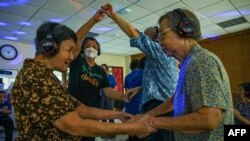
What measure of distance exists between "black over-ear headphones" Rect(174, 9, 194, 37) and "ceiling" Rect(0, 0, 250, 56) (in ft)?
11.8

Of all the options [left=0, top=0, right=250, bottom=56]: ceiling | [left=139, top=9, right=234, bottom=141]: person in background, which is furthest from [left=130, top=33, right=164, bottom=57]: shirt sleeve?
[left=0, top=0, right=250, bottom=56]: ceiling

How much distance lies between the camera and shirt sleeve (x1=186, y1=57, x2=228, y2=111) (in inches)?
38.0

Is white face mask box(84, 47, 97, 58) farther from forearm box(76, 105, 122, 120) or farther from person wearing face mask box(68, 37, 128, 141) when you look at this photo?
forearm box(76, 105, 122, 120)

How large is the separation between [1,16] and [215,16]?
515cm

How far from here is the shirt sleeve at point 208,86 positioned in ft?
3.17

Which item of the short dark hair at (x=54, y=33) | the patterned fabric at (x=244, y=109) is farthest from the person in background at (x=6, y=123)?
the patterned fabric at (x=244, y=109)

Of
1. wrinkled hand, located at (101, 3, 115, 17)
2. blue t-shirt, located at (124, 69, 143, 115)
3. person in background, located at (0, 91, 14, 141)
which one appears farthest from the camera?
person in background, located at (0, 91, 14, 141)

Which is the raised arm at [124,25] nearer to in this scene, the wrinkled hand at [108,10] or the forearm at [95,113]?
the wrinkled hand at [108,10]

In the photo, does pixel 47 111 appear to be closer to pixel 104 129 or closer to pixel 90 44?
pixel 104 129

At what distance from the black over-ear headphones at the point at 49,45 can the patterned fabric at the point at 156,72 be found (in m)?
0.75

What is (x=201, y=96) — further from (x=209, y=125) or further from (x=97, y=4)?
(x=97, y=4)

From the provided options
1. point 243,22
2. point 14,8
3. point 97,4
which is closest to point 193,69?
point 97,4

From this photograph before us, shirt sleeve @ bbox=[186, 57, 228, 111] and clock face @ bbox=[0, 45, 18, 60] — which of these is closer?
shirt sleeve @ bbox=[186, 57, 228, 111]

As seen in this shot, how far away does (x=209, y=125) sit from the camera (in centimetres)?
95
